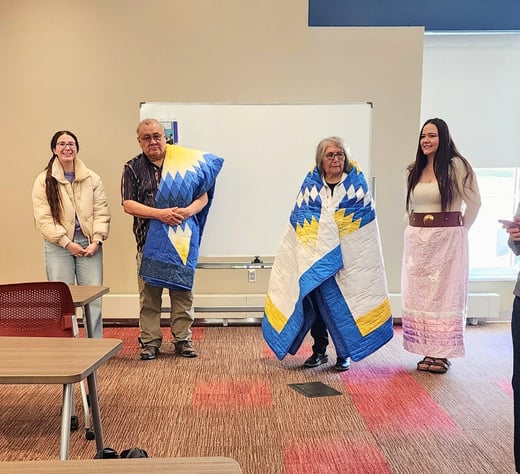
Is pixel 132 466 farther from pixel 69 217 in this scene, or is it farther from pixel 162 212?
pixel 69 217

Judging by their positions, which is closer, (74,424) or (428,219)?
(74,424)

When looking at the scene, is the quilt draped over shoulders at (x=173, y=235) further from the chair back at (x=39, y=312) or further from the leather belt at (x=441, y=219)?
the leather belt at (x=441, y=219)

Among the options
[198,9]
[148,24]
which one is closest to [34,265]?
[148,24]

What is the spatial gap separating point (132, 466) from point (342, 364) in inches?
94.5

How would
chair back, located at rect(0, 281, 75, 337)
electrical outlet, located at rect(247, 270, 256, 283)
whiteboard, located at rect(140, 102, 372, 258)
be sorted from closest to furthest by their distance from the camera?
1. chair back, located at rect(0, 281, 75, 337)
2. whiteboard, located at rect(140, 102, 372, 258)
3. electrical outlet, located at rect(247, 270, 256, 283)

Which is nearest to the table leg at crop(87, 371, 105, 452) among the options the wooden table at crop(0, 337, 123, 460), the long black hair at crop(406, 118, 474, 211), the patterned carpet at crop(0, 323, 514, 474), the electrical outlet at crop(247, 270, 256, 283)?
the wooden table at crop(0, 337, 123, 460)

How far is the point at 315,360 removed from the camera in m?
3.17

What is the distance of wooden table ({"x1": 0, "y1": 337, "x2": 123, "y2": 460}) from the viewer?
3.99ft

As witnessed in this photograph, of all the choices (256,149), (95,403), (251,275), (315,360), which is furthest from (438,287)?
(95,403)

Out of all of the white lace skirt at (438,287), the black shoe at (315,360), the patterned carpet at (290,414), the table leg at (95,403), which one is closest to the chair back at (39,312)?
the table leg at (95,403)

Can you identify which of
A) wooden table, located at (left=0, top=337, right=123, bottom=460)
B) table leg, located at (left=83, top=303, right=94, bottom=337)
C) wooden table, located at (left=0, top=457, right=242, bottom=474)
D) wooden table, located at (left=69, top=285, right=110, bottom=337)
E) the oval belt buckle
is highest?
the oval belt buckle

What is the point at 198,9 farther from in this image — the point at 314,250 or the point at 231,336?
the point at 231,336

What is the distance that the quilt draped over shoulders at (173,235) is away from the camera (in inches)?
124

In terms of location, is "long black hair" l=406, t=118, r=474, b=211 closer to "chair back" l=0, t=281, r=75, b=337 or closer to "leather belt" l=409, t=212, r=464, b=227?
"leather belt" l=409, t=212, r=464, b=227
